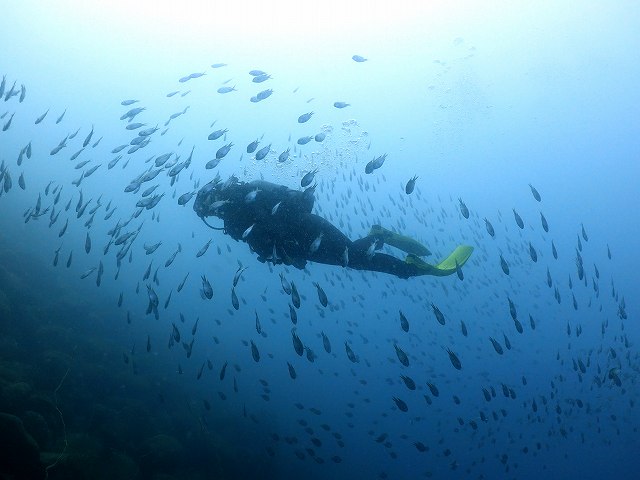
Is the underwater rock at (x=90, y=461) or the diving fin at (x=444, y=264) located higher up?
the diving fin at (x=444, y=264)

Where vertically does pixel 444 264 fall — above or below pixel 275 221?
below

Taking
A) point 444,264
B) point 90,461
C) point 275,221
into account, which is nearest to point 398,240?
point 444,264

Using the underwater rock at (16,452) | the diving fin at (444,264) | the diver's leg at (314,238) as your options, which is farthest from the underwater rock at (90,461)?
the diving fin at (444,264)

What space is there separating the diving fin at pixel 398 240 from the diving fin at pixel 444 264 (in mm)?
569

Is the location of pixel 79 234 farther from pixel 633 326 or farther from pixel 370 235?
pixel 633 326

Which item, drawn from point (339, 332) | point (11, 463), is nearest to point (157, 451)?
point (11, 463)

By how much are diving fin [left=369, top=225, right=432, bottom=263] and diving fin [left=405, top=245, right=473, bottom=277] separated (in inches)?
22.4

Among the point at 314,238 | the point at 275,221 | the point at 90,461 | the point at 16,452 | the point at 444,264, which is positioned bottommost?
the point at 90,461

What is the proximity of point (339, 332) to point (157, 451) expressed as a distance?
61.0 meters

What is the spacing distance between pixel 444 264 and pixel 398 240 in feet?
4.16

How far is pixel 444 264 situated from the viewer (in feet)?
32.2

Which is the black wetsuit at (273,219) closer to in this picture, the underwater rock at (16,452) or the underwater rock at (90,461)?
the underwater rock at (16,452)

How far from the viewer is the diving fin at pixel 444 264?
870 cm

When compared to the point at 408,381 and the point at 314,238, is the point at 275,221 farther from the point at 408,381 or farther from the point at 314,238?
the point at 408,381
